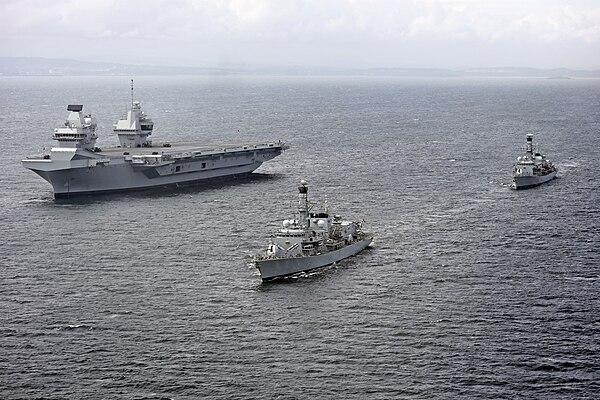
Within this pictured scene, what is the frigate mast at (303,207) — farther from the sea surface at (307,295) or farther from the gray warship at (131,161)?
the gray warship at (131,161)

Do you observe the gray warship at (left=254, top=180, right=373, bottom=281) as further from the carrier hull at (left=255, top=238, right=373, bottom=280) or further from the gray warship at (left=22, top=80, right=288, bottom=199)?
the gray warship at (left=22, top=80, right=288, bottom=199)

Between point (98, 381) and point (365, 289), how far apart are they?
20.6 m

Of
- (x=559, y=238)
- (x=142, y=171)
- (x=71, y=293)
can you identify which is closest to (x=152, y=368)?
(x=71, y=293)

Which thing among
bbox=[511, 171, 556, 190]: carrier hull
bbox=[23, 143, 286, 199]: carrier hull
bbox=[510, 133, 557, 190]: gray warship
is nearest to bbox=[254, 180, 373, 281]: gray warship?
bbox=[511, 171, 556, 190]: carrier hull

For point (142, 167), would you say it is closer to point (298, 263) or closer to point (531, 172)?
point (298, 263)

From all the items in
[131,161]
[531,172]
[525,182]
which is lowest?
[525,182]

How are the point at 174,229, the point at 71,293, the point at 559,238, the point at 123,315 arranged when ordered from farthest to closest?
1. the point at 174,229
2. the point at 559,238
3. the point at 71,293
4. the point at 123,315

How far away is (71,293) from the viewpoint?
58.8 m

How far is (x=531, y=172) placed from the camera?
98.2m

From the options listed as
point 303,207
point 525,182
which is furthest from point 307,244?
point 525,182

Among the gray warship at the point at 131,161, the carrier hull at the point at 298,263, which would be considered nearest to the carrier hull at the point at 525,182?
the gray warship at the point at 131,161

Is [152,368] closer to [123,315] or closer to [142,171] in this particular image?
[123,315]

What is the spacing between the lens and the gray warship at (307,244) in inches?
2478

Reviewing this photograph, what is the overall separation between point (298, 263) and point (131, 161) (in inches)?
1528
